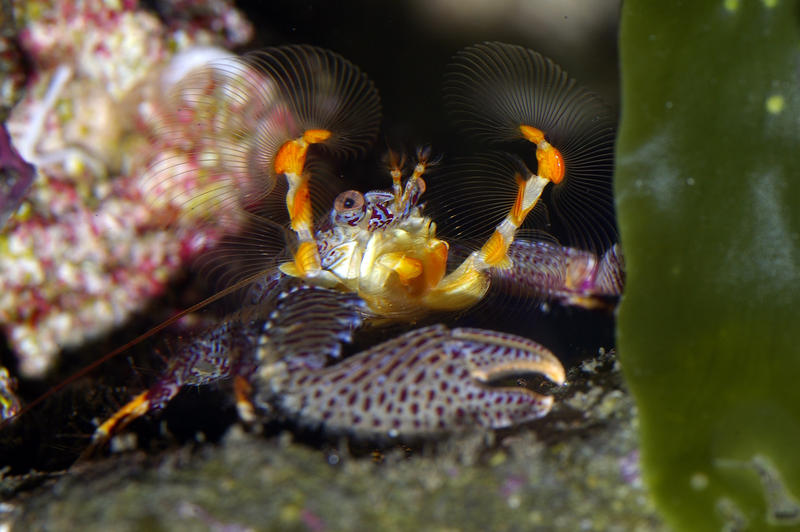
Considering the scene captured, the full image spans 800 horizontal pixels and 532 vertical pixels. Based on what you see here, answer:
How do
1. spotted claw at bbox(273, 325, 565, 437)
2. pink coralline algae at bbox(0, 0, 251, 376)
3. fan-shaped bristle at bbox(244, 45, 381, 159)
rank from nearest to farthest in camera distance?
1. spotted claw at bbox(273, 325, 565, 437)
2. fan-shaped bristle at bbox(244, 45, 381, 159)
3. pink coralline algae at bbox(0, 0, 251, 376)

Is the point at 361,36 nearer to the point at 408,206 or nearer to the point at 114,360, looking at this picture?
the point at 408,206

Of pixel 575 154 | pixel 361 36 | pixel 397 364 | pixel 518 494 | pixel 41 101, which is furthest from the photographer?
pixel 361 36

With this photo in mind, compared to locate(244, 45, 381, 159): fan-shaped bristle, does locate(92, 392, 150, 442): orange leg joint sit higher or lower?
lower

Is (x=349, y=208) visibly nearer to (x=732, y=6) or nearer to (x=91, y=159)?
(x=91, y=159)

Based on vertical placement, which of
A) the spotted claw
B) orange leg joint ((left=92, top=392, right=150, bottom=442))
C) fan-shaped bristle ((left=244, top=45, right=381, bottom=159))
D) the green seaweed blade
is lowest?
orange leg joint ((left=92, top=392, right=150, bottom=442))

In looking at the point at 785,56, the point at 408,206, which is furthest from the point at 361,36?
the point at 785,56

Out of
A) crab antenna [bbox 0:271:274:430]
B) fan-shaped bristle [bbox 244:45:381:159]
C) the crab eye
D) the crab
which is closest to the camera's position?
crab antenna [bbox 0:271:274:430]

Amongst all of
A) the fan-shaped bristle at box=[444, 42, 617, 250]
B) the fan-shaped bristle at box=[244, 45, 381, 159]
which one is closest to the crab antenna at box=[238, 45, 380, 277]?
the fan-shaped bristle at box=[244, 45, 381, 159]

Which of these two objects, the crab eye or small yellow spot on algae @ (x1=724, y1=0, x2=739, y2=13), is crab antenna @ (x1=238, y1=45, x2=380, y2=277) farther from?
small yellow spot on algae @ (x1=724, y1=0, x2=739, y2=13)
